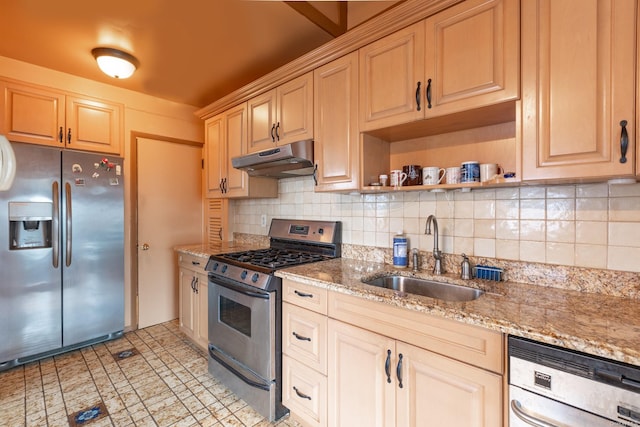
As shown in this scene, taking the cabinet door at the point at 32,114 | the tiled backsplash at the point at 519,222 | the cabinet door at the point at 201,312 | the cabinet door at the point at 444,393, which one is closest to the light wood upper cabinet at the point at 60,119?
the cabinet door at the point at 32,114

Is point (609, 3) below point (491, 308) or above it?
above

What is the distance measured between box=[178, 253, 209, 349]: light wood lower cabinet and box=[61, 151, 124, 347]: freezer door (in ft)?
2.03

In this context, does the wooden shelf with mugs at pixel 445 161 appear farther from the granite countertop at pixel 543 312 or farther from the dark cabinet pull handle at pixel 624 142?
the granite countertop at pixel 543 312

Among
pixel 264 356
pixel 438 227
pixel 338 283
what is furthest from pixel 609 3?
pixel 264 356

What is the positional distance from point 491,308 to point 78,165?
10.7ft

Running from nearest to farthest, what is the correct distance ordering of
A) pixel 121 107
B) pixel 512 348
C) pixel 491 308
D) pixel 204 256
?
pixel 512 348 → pixel 491 308 → pixel 204 256 → pixel 121 107

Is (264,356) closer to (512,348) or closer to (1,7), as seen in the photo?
(512,348)

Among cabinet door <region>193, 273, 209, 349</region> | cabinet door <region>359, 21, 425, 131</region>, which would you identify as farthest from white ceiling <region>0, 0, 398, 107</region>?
cabinet door <region>193, 273, 209, 349</region>

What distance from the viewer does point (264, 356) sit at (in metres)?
1.76

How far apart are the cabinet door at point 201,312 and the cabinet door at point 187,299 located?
10 centimetres

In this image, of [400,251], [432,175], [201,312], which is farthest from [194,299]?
[432,175]

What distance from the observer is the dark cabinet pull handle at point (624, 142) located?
99 cm

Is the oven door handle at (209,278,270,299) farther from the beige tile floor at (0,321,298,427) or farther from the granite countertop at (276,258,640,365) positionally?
the beige tile floor at (0,321,298,427)

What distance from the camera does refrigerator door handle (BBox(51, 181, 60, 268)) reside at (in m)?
2.43
